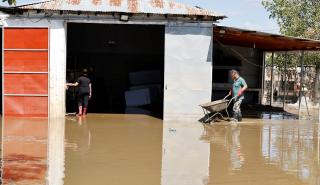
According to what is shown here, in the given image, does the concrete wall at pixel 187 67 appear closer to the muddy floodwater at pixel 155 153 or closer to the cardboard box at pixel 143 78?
the muddy floodwater at pixel 155 153

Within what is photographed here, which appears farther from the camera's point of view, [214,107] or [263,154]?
[214,107]

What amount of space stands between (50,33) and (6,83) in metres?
2.24

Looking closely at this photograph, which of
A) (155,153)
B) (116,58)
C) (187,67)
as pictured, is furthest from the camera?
(116,58)

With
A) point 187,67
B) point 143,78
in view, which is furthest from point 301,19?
point 187,67

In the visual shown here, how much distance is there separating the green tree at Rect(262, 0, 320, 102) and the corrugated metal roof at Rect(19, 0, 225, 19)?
15090 mm

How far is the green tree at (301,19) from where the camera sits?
30266mm

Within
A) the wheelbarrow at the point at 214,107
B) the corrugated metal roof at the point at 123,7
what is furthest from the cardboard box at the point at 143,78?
the wheelbarrow at the point at 214,107

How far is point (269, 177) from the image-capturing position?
8.30m

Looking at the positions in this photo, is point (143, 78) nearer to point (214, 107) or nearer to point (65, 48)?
point (65, 48)

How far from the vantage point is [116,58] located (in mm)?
23828

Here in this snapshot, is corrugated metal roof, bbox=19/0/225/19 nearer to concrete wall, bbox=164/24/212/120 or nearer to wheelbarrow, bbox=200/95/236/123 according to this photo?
concrete wall, bbox=164/24/212/120

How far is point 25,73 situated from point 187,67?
549 centimetres

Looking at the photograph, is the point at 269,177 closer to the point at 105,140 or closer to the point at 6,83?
the point at 105,140

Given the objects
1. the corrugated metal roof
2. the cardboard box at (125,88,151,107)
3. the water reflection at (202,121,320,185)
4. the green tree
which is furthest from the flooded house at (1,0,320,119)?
the green tree
